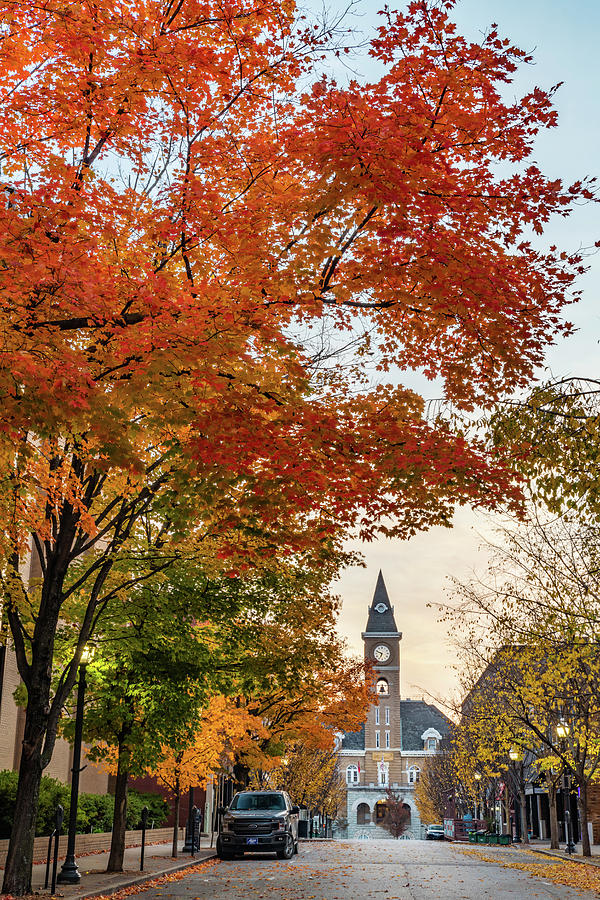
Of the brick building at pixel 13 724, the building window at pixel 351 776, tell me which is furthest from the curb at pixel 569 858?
the building window at pixel 351 776

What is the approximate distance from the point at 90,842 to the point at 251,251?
21.3 meters

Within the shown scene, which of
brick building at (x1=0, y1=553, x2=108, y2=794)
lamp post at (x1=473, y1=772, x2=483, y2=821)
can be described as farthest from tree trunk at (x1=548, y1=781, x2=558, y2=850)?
brick building at (x1=0, y1=553, x2=108, y2=794)

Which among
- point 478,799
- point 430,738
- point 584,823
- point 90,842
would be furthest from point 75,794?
point 430,738

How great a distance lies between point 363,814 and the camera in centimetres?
11788

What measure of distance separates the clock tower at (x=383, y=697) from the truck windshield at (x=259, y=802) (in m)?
91.9

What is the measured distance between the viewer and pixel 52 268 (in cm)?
823

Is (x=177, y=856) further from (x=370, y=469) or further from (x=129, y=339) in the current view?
(x=129, y=339)

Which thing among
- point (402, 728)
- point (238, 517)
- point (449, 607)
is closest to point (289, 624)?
point (449, 607)

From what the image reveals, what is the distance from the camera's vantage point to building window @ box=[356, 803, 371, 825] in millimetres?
116938

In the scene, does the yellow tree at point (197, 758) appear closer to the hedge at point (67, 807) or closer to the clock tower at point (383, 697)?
the hedge at point (67, 807)

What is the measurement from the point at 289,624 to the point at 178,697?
7545mm

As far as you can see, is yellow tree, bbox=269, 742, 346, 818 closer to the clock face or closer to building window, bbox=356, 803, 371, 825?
building window, bbox=356, 803, 371, 825

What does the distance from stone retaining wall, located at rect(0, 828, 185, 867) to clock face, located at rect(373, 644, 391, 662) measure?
87.0 m

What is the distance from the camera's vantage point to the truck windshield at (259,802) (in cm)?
2536
